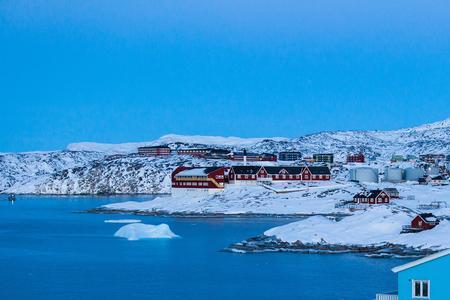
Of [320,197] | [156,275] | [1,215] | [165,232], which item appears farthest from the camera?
[1,215]

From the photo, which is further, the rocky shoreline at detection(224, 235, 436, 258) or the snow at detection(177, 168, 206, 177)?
the snow at detection(177, 168, 206, 177)

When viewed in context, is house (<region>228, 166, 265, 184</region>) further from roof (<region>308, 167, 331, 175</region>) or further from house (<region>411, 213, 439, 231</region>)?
house (<region>411, 213, 439, 231</region>)

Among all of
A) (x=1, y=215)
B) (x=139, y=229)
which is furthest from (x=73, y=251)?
(x=1, y=215)

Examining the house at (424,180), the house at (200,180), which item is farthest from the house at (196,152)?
the house at (424,180)

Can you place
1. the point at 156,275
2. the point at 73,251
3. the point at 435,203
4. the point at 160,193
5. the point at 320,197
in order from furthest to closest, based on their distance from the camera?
the point at 160,193 < the point at 320,197 < the point at 435,203 < the point at 73,251 < the point at 156,275

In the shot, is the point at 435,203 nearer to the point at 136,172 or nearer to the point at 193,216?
the point at 193,216

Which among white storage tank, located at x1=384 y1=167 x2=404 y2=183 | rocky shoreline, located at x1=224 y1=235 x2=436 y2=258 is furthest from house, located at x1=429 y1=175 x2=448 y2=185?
rocky shoreline, located at x1=224 y1=235 x2=436 y2=258

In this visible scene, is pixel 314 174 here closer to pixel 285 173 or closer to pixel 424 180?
pixel 285 173

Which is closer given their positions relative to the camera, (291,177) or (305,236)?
(305,236)
